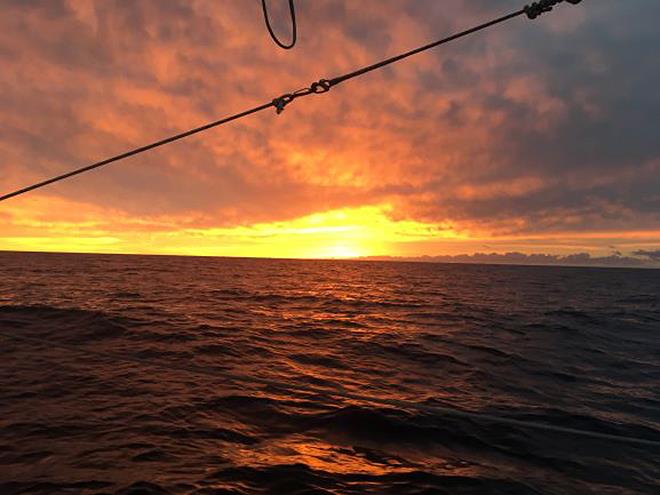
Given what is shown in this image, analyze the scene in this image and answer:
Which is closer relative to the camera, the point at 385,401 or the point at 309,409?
the point at 309,409

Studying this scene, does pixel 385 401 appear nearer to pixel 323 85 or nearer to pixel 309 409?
pixel 309 409

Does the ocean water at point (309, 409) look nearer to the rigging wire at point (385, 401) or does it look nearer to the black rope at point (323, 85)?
the rigging wire at point (385, 401)

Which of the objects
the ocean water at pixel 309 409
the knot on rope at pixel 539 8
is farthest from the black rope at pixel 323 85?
the ocean water at pixel 309 409

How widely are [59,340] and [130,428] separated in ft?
36.1

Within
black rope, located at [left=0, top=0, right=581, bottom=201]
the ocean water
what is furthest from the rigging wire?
black rope, located at [left=0, top=0, right=581, bottom=201]

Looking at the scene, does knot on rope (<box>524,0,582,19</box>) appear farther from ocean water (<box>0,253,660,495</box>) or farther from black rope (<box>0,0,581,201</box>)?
ocean water (<box>0,253,660,495</box>)

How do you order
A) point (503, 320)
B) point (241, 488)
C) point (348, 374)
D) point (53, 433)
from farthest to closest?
point (503, 320), point (348, 374), point (53, 433), point (241, 488)

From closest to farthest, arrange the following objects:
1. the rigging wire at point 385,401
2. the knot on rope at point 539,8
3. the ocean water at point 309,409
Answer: the knot on rope at point 539,8
the ocean water at point 309,409
the rigging wire at point 385,401

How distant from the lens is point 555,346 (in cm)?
2008

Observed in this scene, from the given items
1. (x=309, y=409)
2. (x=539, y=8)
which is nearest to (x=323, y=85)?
(x=539, y=8)

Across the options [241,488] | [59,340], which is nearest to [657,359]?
[241,488]

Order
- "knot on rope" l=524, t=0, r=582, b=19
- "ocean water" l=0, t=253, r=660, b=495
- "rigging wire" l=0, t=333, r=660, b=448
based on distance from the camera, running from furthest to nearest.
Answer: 1. "rigging wire" l=0, t=333, r=660, b=448
2. "ocean water" l=0, t=253, r=660, b=495
3. "knot on rope" l=524, t=0, r=582, b=19

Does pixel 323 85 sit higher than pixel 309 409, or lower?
higher

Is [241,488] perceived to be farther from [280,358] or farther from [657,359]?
[657,359]
